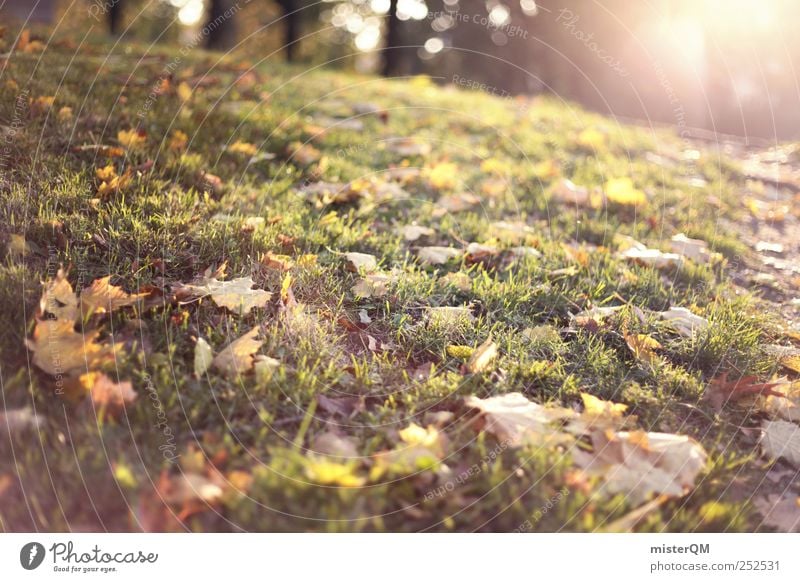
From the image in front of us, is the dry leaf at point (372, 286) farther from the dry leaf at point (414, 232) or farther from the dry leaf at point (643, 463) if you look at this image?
the dry leaf at point (643, 463)

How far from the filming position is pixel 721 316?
2.40 meters

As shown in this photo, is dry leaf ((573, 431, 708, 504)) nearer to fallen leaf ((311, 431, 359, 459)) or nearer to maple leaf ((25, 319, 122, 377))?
fallen leaf ((311, 431, 359, 459))

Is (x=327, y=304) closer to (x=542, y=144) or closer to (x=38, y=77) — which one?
(x=38, y=77)

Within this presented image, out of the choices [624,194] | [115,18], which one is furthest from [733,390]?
[115,18]

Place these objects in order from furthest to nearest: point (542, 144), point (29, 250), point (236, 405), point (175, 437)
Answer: point (542, 144)
point (29, 250)
point (236, 405)
point (175, 437)

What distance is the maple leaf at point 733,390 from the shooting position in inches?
78.4

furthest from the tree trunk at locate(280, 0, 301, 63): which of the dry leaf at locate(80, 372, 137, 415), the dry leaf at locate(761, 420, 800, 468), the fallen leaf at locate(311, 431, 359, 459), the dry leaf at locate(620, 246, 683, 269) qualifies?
the dry leaf at locate(761, 420, 800, 468)

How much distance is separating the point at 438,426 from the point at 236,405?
0.55 meters

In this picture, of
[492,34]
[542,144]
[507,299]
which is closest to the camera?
[507,299]

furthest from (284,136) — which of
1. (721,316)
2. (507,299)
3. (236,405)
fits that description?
(721,316)

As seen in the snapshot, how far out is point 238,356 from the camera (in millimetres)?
1808
